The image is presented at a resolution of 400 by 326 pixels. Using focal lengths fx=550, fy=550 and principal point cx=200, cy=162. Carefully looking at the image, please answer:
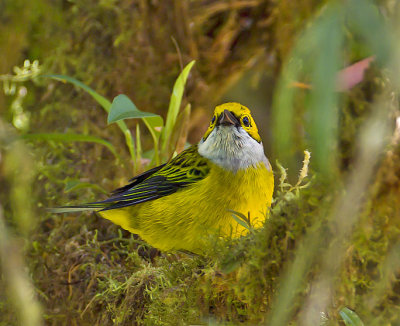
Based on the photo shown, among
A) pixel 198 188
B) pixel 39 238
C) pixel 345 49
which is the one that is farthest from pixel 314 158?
pixel 39 238

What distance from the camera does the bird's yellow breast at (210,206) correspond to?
260cm

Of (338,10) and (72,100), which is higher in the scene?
(338,10)

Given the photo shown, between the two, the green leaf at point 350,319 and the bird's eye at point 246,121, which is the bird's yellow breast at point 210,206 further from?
the green leaf at point 350,319

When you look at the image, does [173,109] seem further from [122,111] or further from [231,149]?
[122,111]

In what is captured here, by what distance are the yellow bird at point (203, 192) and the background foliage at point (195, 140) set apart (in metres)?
0.18

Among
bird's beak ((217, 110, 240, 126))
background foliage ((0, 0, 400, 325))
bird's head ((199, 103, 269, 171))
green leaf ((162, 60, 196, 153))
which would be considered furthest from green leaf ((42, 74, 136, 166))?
bird's beak ((217, 110, 240, 126))

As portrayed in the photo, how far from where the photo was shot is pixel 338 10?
111 inches

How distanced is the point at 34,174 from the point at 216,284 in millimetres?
2098

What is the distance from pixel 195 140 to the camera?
4227mm

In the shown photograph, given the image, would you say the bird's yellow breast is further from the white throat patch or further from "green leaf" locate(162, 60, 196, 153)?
"green leaf" locate(162, 60, 196, 153)

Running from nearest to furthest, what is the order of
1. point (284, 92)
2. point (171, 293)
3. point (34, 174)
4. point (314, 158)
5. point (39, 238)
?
point (171, 293)
point (314, 158)
point (284, 92)
point (39, 238)
point (34, 174)

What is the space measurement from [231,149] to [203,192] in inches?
11.2

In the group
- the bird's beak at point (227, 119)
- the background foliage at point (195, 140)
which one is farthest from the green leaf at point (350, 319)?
the bird's beak at point (227, 119)

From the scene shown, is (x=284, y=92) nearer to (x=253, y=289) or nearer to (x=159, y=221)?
(x=159, y=221)
